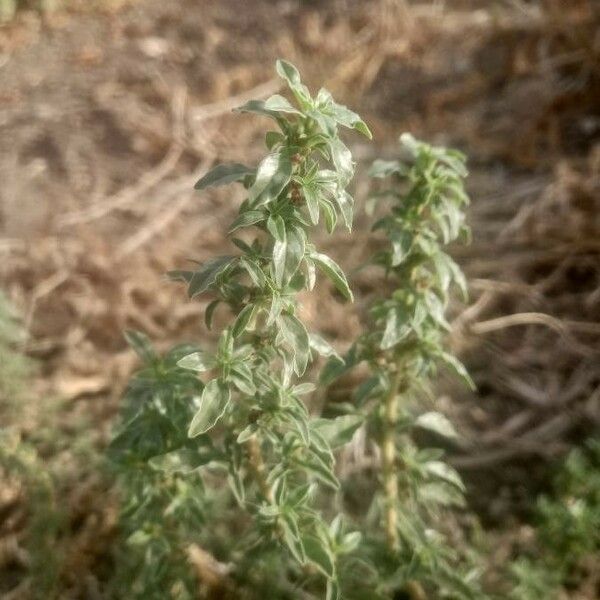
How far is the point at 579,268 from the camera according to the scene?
3141mm

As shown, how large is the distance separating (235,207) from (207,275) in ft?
7.77

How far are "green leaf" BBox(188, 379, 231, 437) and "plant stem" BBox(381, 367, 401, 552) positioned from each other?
521mm

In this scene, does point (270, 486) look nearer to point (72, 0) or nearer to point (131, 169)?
point (131, 169)

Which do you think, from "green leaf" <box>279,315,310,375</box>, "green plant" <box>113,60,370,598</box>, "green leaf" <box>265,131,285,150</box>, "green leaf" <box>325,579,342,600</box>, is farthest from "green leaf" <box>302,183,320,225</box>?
"green leaf" <box>325,579,342,600</box>

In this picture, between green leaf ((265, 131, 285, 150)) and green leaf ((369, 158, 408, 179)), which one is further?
green leaf ((369, 158, 408, 179))

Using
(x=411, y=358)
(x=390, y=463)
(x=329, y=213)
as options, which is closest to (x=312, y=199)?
(x=329, y=213)

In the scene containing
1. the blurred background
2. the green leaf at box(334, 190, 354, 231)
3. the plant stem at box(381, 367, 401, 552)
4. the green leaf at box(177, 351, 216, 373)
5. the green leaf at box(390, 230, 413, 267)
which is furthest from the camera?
the blurred background

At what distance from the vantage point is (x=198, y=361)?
1546 millimetres

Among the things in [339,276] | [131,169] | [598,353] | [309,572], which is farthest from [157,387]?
[131,169]

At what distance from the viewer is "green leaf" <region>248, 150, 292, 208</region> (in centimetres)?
134

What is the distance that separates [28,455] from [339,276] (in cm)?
136

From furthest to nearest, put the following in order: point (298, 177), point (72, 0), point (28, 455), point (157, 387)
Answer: point (72, 0) < point (28, 455) < point (157, 387) < point (298, 177)

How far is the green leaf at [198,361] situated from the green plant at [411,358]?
1.24ft

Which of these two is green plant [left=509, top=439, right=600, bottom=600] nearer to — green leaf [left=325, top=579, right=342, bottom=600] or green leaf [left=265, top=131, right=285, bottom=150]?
green leaf [left=325, top=579, right=342, bottom=600]
